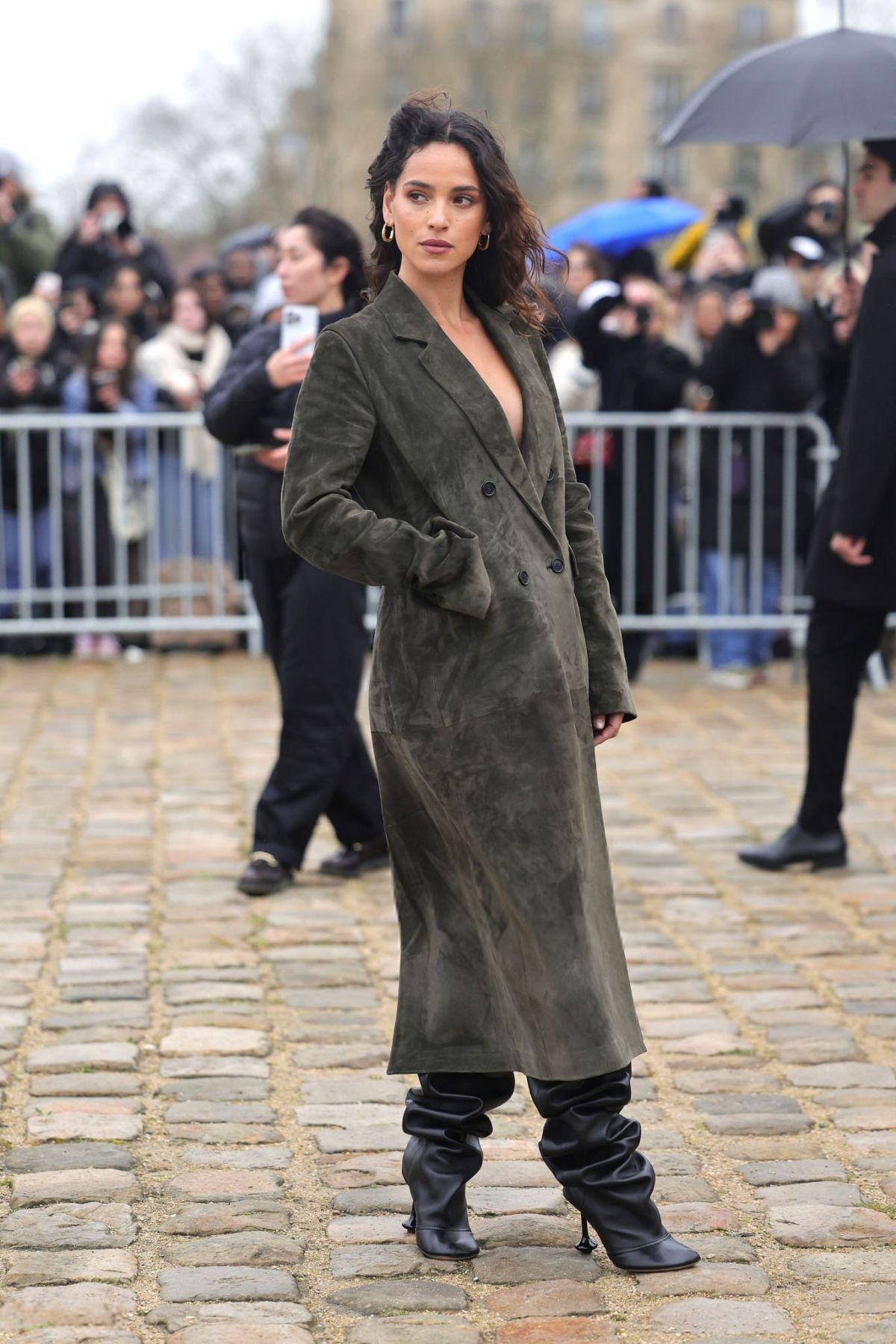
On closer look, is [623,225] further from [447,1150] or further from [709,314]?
[447,1150]

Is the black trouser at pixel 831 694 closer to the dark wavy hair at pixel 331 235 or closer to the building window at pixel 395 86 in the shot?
the dark wavy hair at pixel 331 235

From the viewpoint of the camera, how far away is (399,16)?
278ft

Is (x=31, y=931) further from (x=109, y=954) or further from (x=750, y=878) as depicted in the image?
(x=750, y=878)

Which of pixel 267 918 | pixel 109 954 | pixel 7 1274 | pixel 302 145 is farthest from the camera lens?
pixel 302 145

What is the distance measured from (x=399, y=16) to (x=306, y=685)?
82.7m

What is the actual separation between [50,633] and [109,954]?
20.0 feet

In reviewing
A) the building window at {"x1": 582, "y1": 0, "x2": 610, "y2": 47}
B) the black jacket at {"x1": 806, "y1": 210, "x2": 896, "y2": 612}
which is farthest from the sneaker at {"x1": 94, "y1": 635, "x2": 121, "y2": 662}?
the building window at {"x1": 582, "y1": 0, "x2": 610, "y2": 47}

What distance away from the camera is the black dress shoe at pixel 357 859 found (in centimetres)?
679

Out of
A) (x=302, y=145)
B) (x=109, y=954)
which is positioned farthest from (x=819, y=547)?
(x=302, y=145)

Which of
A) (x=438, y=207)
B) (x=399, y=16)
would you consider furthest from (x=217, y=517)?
(x=399, y=16)

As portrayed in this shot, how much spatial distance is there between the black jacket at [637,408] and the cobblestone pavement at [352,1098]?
10.1ft

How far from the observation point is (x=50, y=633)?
38.0 feet

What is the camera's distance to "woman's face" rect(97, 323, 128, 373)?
37.5 feet

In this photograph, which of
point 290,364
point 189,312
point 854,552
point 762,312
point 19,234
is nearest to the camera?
point 290,364
